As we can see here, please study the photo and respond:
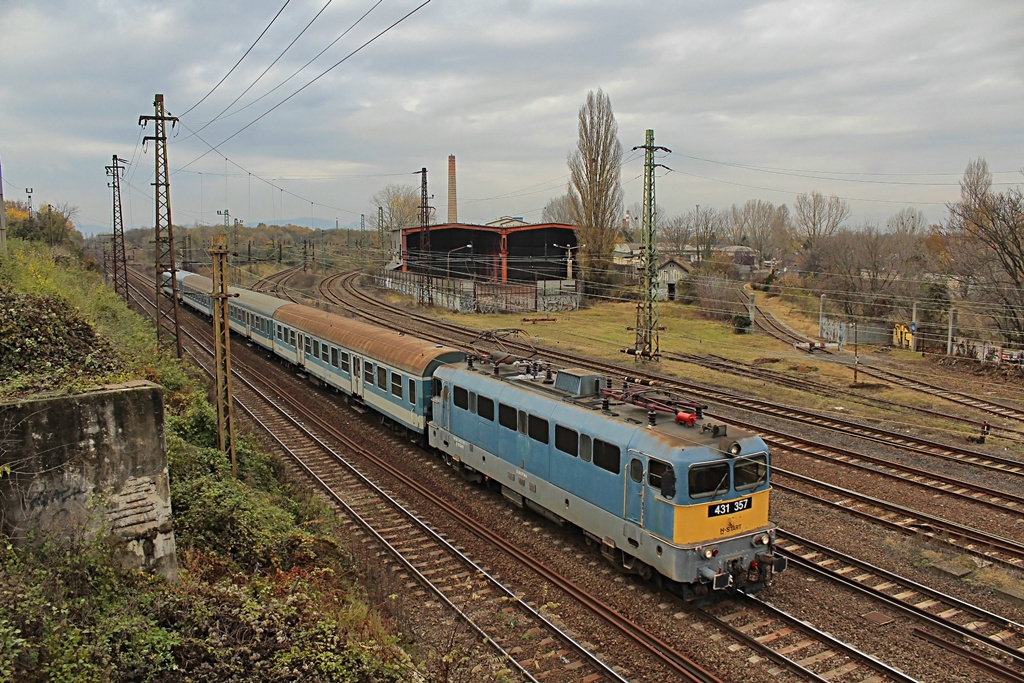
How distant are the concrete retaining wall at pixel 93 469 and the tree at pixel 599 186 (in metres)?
52.1

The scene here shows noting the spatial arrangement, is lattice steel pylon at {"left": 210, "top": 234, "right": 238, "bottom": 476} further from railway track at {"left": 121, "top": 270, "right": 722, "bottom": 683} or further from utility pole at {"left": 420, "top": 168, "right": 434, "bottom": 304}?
utility pole at {"left": 420, "top": 168, "right": 434, "bottom": 304}

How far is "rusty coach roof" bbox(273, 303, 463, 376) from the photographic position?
19.1m

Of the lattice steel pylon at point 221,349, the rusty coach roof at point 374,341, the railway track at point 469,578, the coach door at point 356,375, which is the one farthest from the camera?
the coach door at point 356,375

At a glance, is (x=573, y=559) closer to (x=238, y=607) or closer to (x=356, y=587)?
(x=356, y=587)

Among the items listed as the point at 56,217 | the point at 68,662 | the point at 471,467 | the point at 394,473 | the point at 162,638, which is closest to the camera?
the point at 68,662

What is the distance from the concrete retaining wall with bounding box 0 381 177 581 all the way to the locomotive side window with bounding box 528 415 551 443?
257 inches

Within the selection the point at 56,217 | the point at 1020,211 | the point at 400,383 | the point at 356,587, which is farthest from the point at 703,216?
the point at 356,587

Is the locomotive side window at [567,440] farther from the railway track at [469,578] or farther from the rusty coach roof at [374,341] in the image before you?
the rusty coach roof at [374,341]

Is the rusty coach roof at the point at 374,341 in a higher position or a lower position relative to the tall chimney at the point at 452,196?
lower

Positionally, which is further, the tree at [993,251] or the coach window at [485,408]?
the tree at [993,251]

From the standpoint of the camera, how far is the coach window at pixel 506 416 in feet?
46.9

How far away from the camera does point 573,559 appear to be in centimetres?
1250

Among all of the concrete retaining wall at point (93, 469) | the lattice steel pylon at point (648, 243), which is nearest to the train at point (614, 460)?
the concrete retaining wall at point (93, 469)

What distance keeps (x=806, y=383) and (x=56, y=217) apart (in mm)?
57481
